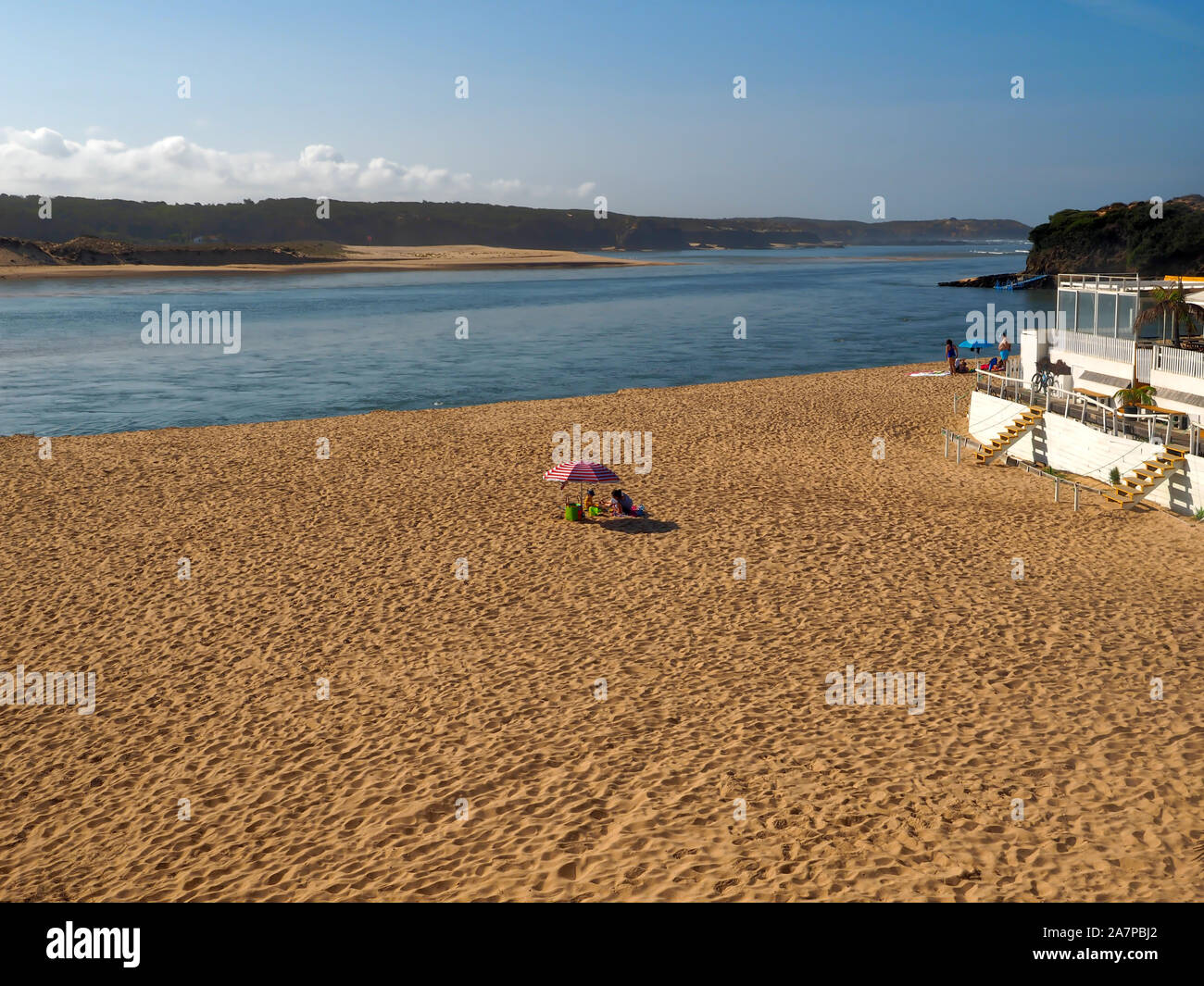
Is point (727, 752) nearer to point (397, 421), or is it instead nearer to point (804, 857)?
point (804, 857)

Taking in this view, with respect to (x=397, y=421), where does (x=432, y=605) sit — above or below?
below

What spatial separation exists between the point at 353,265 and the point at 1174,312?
428ft

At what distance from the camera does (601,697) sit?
32.9 ft

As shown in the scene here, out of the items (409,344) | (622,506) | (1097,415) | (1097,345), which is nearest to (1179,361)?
(1097,415)

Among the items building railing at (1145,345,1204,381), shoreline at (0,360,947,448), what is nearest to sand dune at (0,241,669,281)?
shoreline at (0,360,947,448)

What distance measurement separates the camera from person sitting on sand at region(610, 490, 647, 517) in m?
16.8

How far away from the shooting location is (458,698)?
Answer: 1007 cm

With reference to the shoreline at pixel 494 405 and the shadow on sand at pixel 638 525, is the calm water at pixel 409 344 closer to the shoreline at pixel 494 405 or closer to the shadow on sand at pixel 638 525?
the shoreline at pixel 494 405

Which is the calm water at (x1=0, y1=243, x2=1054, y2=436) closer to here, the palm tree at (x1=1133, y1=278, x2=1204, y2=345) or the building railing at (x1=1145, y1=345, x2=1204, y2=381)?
the palm tree at (x1=1133, y1=278, x2=1204, y2=345)

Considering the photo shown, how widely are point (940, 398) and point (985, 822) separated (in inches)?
950

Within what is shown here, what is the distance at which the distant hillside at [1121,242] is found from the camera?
286 ft

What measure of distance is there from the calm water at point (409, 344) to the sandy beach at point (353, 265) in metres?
12.1

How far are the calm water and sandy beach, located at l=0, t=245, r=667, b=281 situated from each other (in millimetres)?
12079

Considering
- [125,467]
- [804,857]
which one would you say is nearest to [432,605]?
[804,857]
